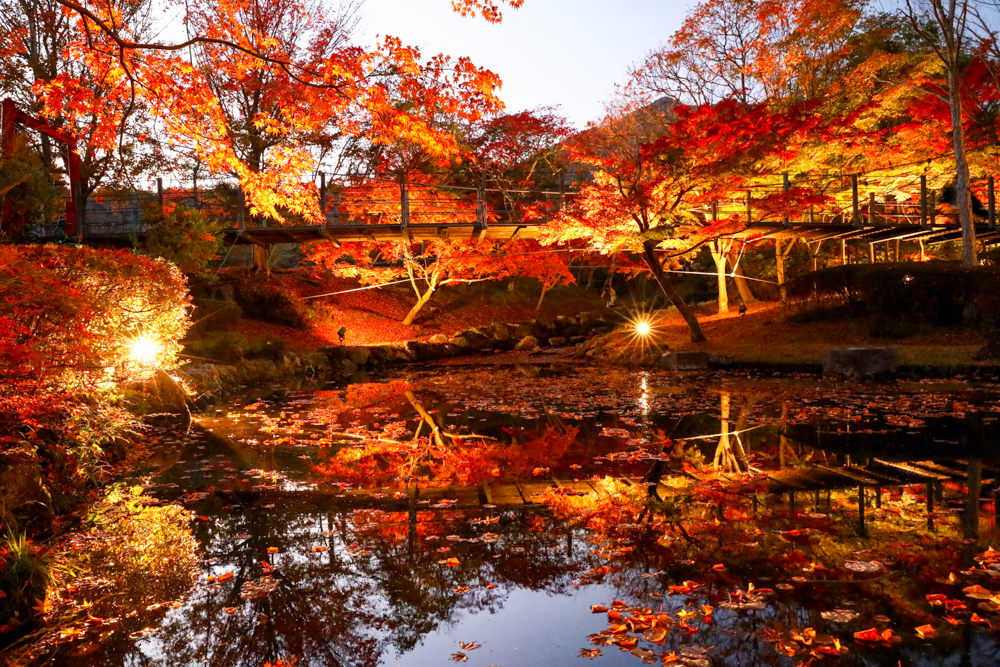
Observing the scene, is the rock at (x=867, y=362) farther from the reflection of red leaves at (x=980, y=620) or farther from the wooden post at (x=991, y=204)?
the reflection of red leaves at (x=980, y=620)

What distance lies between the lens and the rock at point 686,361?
15453 mm

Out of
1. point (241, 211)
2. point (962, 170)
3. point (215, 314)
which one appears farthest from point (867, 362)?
point (241, 211)

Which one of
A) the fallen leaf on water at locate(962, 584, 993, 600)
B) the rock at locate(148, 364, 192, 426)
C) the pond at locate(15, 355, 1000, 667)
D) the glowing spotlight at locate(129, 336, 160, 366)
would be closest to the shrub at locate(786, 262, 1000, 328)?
the pond at locate(15, 355, 1000, 667)

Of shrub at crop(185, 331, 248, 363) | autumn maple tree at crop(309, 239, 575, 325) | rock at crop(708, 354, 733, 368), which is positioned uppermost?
autumn maple tree at crop(309, 239, 575, 325)

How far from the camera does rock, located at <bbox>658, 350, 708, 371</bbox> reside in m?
15.5

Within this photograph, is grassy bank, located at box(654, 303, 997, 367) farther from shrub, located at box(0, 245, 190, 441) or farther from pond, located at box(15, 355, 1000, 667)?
shrub, located at box(0, 245, 190, 441)

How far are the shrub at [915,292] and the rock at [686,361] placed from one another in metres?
3.88

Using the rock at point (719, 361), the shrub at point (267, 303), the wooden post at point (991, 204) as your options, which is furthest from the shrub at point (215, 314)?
the wooden post at point (991, 204)

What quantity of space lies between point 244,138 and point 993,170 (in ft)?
69.9

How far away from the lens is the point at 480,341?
23781 mm

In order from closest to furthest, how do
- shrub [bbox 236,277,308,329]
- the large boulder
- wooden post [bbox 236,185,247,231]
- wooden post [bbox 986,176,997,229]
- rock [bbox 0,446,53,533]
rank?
1. rock [bbox 0,446,53,533]
2. wooden post [bbox 986,176,997,229]
3. wooden post [bbox 236,185,247,231]
4. shrub [bbox 236,277,308,329]
5. the large boulder

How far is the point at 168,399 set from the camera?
10672mm

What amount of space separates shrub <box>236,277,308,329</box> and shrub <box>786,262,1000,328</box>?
1560cm

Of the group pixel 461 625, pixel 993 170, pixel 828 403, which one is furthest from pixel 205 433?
pixel 993 170
